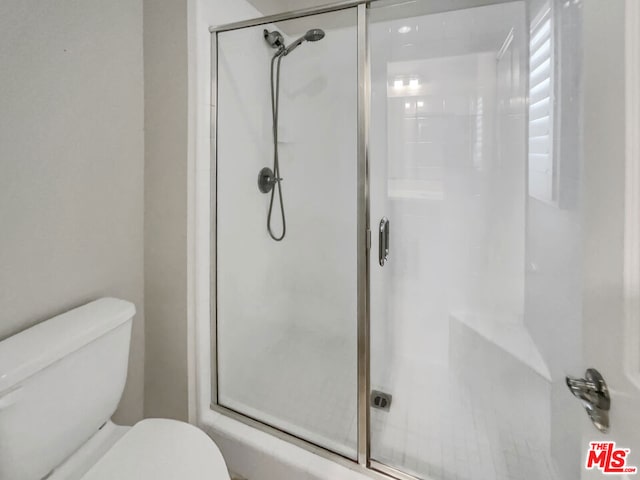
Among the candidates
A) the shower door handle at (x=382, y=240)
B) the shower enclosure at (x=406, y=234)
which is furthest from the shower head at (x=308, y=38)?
the shower door handle at (x=382, y=240)

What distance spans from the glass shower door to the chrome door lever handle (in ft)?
2.33

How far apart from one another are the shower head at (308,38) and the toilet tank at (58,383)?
4.60ft

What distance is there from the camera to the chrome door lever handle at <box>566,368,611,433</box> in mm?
472

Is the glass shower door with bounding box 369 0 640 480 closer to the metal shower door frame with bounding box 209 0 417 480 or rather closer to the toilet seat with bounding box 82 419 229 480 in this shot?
the metal shower door frame with bounding box 209 0 417 480

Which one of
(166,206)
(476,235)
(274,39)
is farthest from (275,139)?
(476,235)

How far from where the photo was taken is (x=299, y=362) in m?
1.75

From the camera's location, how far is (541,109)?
142cm

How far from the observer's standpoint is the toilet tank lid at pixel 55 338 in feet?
2.51

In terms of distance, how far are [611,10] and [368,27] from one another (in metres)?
0.90

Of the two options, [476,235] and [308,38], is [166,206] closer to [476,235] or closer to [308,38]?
[308,38]

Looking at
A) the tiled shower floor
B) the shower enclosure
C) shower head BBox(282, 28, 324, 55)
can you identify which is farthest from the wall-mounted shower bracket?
A: the tiled shower floor

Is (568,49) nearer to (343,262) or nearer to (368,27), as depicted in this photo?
(368,27)

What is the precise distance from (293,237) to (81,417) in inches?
47.2

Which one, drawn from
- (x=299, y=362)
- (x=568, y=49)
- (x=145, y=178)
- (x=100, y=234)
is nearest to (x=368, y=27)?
(x=568, y=49)
